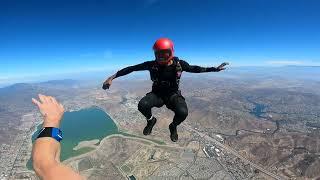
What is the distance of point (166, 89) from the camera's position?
37.4 ft

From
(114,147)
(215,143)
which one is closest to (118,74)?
(114,147)

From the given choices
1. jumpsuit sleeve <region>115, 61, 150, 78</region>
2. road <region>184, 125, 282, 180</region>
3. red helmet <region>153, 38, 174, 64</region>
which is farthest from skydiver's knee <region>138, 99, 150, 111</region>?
road <region>184, 125, 282, 180</region>

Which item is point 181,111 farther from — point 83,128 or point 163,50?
point 83,128

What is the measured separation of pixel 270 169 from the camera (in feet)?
276

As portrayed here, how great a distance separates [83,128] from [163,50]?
128 meters

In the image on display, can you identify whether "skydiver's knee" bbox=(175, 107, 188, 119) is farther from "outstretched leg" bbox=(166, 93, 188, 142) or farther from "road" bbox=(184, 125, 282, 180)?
"road" bbox=(184, 125, 282, 180)

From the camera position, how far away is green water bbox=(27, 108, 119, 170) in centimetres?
9791

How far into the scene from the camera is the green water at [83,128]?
97912 millimetres

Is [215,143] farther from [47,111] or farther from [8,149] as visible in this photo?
[47,111]

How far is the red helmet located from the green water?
82737 mm

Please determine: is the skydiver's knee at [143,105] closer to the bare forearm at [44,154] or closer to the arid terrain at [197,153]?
the bare forearm at [44,154]

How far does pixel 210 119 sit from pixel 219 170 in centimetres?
7196

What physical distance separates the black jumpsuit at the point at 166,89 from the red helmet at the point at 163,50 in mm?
504

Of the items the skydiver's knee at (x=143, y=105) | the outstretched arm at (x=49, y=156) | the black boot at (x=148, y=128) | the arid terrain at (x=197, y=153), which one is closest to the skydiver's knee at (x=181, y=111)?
the skydiver's knee at (x=143, y=105)
